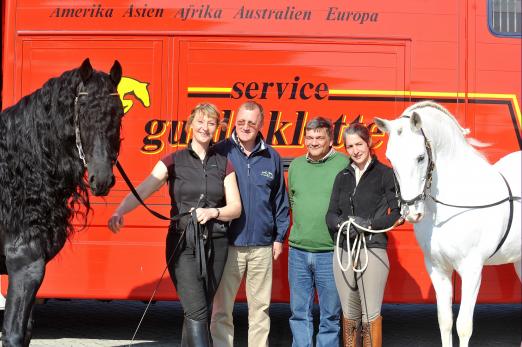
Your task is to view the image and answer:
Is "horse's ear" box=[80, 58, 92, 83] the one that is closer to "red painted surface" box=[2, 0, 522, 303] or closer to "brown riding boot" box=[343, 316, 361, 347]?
"red painted surface" box=[2, 0, 522, 303]

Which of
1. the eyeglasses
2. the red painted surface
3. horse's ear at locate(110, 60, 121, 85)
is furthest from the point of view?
the red painted surface

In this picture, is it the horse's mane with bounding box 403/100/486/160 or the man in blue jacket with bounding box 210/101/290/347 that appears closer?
the horse's mane with bounding box 403/100/486/160

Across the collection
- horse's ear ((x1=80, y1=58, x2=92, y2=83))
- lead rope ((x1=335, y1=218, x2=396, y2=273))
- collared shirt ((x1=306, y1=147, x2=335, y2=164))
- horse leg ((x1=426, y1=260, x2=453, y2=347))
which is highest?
horse's ear ((x1=80, y1=58, x2=92, y2=83))

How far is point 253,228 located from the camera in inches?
182

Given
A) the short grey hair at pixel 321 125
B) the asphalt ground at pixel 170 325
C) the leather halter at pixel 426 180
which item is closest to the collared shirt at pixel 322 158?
the short grey hair at pixel 321 125

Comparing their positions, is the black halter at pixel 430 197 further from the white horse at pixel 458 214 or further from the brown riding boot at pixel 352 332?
the brown riding boot at pixel 352 332

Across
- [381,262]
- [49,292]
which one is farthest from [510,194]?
[49,292]

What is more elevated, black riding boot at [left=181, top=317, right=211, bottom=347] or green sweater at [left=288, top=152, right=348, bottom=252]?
green sweater at [left=288, top=152, right=348, bottom=252]

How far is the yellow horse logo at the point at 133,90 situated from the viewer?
5.53 m

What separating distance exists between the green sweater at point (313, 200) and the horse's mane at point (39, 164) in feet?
5.15

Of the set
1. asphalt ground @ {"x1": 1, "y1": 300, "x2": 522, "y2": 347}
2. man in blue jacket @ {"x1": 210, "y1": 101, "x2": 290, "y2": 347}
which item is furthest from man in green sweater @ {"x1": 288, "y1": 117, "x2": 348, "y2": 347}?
asphalt ground @ {"x1": 1, "y1": 300, "x2": 522, "y2": 347}

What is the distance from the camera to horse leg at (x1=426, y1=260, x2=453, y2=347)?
452cm

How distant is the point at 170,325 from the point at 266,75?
2.66m

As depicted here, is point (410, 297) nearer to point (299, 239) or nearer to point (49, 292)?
point (299, 239)
